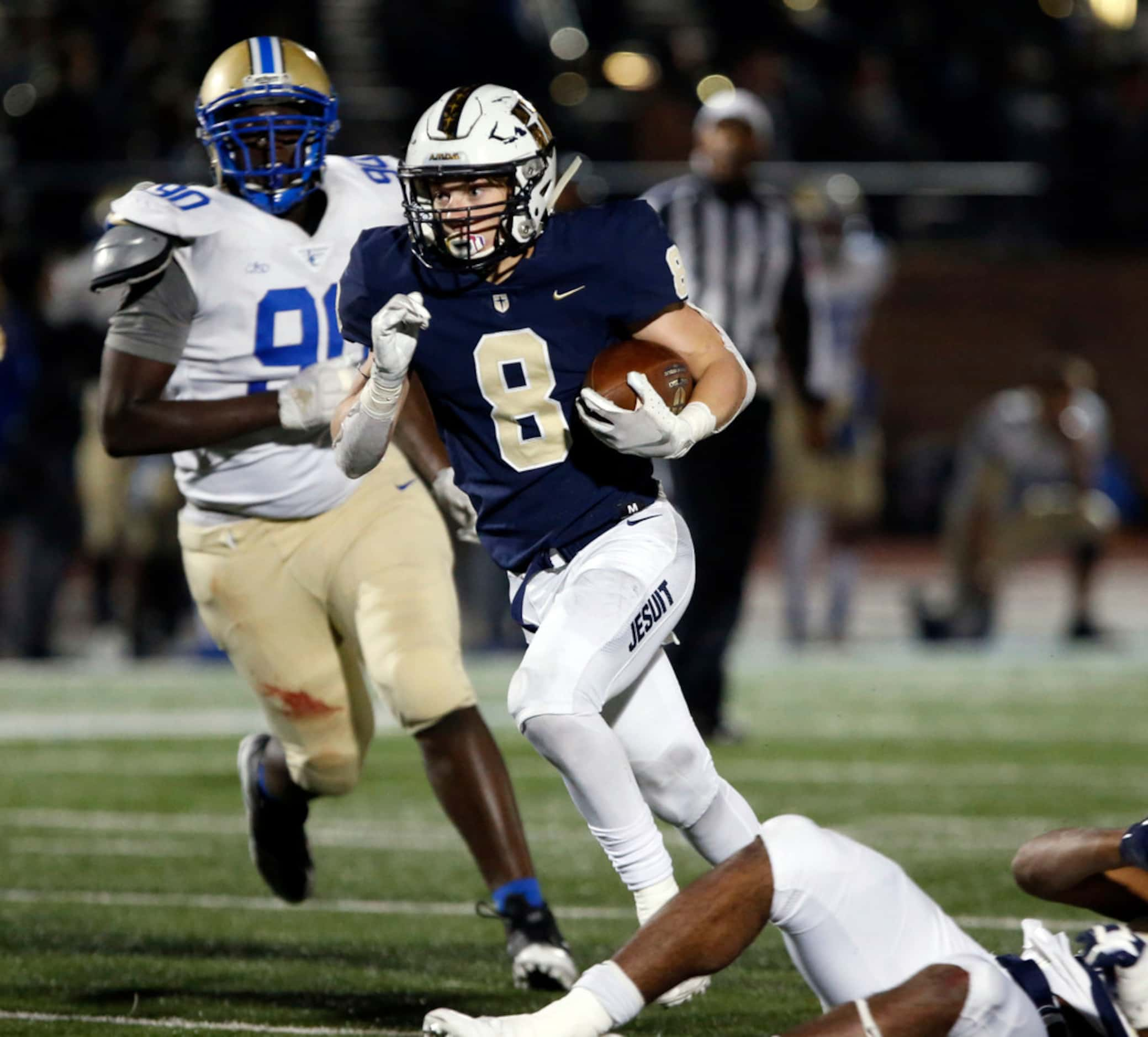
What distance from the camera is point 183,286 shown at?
420 centimetres

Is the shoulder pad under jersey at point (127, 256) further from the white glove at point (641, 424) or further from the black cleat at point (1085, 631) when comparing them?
the black cleat at point (1085, 631)

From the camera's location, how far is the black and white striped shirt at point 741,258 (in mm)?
6797

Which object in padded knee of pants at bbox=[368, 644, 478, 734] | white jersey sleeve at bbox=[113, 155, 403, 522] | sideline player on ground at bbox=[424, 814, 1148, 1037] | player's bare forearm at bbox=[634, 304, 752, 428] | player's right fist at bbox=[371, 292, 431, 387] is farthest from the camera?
white jersey sleeve at bbox=[113, 155, 403, 522]

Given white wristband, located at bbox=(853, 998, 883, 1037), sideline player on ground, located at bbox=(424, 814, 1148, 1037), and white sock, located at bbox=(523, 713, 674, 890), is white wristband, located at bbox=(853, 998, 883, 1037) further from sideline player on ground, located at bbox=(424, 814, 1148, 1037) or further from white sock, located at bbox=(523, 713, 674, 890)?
white sock, located at bbox=(523, 713, 674, 890)

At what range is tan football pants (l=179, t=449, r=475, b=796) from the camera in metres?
4.16

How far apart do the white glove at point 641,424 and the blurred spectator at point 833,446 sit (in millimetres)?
6195

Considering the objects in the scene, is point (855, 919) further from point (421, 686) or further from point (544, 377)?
point (421, 686)

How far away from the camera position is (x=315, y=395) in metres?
4.02

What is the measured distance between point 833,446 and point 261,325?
20.6 ft

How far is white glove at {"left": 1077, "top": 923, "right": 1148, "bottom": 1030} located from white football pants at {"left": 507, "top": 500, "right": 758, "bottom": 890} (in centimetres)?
81

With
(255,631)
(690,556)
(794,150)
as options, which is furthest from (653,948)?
(794,150)

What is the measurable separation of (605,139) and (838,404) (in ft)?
12.3

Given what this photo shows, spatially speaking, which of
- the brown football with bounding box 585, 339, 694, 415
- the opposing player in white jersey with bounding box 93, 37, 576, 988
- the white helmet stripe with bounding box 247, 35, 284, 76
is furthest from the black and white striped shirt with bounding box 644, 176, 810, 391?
the brown football with bounding box 585, 339, 694, 415

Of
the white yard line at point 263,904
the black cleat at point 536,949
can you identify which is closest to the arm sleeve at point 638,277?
the black cleat at point 536,949
